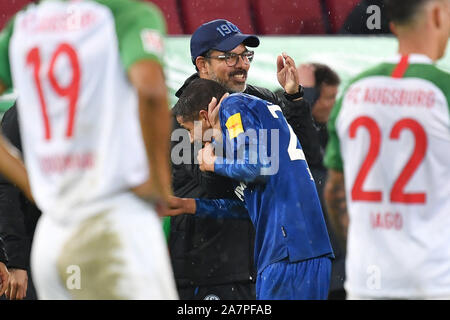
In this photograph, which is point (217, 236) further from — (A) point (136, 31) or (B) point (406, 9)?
(A) point (136, 31)

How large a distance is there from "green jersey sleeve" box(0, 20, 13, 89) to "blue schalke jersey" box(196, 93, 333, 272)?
1.63 meters

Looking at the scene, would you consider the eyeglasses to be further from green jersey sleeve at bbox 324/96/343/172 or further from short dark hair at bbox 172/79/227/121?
green jersey sleeve at bbox 324/96/343/172

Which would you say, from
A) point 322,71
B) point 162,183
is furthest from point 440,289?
point 322,71

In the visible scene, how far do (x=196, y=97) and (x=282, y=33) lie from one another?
2741mm

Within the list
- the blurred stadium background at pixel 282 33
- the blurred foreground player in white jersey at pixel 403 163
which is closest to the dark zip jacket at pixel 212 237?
the blurred stadium background at pixel 282 33

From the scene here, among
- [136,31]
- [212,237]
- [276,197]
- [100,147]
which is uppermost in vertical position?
[136,31]

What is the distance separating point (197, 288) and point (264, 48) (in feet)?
6.36

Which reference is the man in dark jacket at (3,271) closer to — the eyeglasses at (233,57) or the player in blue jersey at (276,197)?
the player in blue jersey at (276,197)

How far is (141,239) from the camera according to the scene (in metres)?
2.63

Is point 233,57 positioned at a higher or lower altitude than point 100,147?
lower

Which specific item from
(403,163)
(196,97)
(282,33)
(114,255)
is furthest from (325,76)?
(114,255)

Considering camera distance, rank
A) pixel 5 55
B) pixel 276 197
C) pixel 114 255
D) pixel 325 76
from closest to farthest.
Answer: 1. pixel 114 255
2. pixel 5 55
3. pixel 276 197
4. pixel 325 76

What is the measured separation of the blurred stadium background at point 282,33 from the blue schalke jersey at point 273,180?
4.12 ft

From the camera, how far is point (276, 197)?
4.45 m
